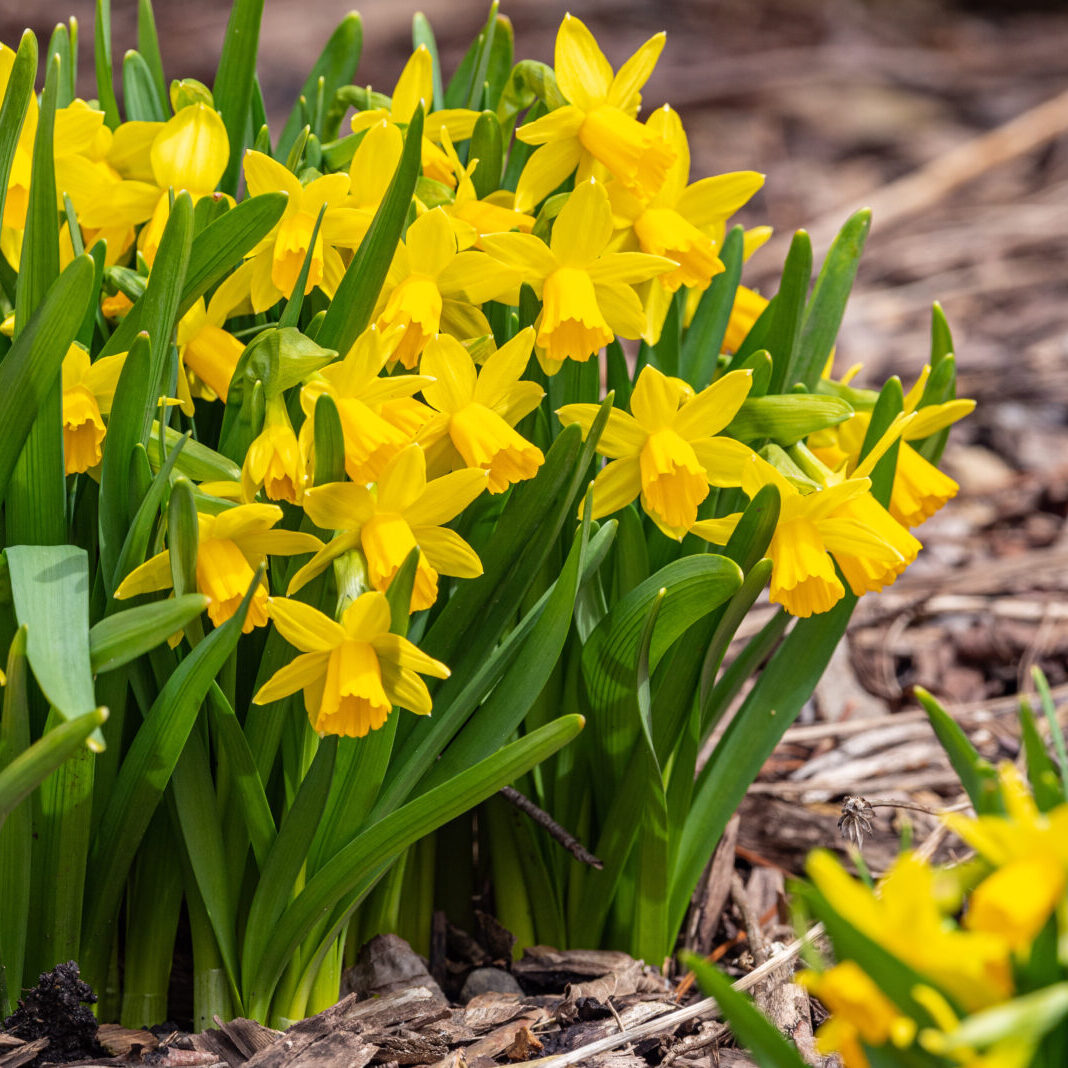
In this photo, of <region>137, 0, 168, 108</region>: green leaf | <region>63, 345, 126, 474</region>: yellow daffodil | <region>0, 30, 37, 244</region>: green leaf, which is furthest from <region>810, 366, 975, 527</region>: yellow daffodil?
<region>137, 0, 168, 108</region>: green leaf

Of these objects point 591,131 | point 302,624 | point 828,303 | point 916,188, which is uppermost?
point 916,188

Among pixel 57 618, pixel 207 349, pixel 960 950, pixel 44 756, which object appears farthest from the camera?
pixel 207 349

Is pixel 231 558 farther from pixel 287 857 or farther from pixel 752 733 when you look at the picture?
pixel 752 733

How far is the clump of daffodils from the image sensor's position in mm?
582

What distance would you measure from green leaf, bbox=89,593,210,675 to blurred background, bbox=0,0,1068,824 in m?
1.42

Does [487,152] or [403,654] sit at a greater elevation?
[487,152]

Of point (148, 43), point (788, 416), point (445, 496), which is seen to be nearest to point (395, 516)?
point (445, 496)

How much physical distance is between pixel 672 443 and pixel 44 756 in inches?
24.3

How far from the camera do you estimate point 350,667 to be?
37.7 inches

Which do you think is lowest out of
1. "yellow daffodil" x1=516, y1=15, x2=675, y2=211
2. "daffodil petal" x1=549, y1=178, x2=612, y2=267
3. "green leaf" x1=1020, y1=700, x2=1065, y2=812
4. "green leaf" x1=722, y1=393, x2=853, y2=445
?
"green leaf" x1=1020, y1=700, x2=1065, y2=812

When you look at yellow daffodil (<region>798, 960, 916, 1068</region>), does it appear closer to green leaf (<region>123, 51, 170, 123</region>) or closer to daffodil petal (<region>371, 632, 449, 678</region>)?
daffodil petal (<region>371, 632, 449, 678</region>)

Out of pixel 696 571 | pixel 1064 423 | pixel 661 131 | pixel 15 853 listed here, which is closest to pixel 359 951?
pixel 15 853

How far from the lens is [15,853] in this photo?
1.05 meters

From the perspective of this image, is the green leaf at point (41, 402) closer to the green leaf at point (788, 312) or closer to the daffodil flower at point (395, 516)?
the daffodil flower at point (395, 516)
